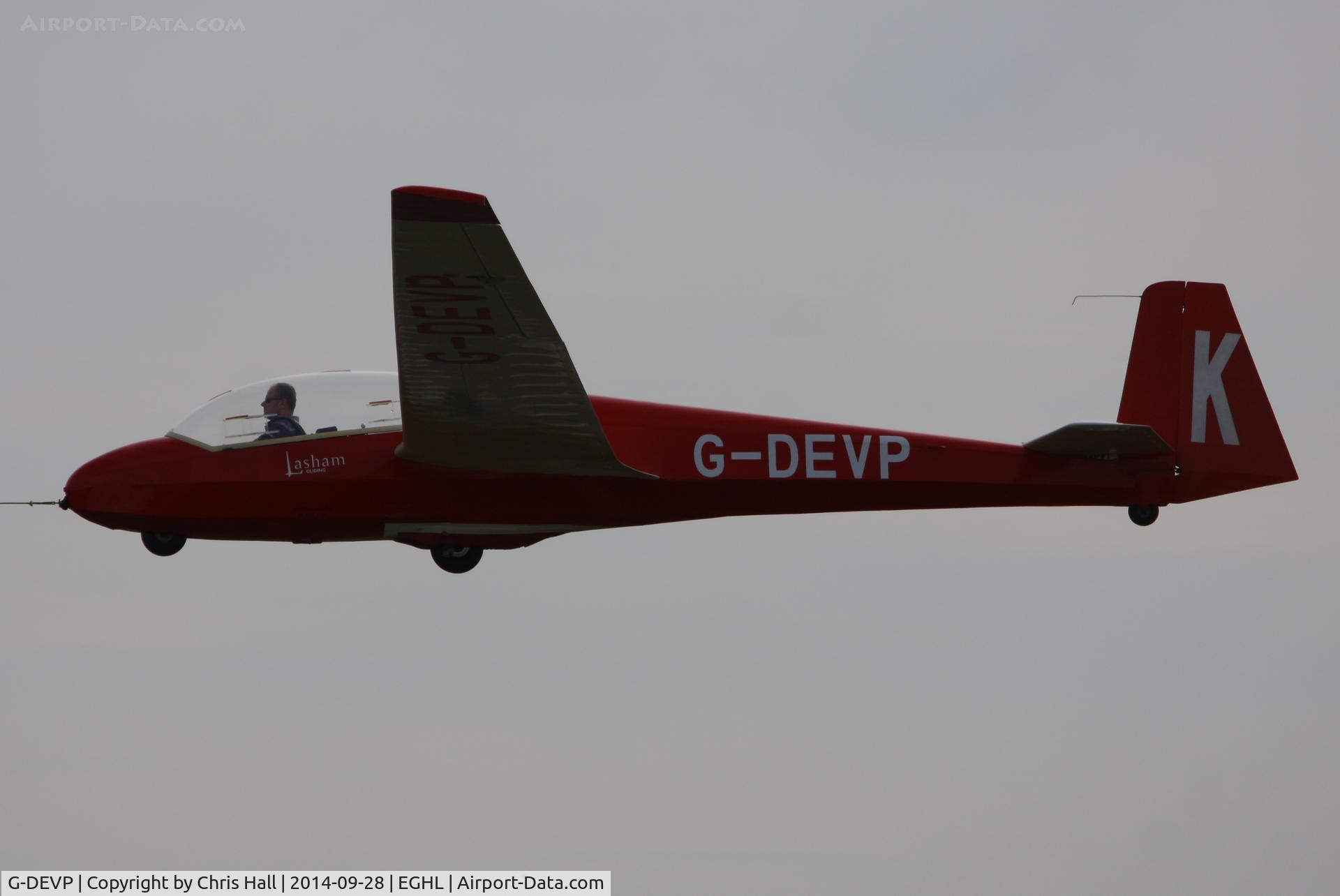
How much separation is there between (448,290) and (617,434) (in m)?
3.15

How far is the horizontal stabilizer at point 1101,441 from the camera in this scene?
17.8 meters

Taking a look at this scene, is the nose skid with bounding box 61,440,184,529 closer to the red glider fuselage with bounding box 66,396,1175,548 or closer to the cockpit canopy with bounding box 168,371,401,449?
the red glider fuselage with bounding box 66,396,1175,548

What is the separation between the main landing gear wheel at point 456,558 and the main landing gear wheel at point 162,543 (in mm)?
2656

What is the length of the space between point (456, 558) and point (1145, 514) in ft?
25.0

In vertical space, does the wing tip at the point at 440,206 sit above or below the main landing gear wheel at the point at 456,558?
above

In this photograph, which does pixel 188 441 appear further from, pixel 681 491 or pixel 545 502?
pixel 681 491

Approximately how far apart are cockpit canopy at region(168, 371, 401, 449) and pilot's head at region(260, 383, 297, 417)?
3cm

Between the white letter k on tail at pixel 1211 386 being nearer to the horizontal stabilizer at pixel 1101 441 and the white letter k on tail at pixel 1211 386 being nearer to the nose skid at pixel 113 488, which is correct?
the horizontal stabilizer at pixel 1101 441

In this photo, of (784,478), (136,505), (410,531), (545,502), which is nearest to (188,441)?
(136,505)

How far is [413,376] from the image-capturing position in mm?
15766

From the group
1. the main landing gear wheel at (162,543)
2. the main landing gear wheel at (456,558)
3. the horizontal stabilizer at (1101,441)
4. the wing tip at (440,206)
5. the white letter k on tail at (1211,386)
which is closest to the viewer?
the wing tip at (440,206)

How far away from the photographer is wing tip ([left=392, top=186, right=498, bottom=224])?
46.8ft

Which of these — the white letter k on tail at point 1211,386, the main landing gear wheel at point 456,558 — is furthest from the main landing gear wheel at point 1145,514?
the main landing gear wheel at point 456,558

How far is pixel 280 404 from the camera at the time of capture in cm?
1716
